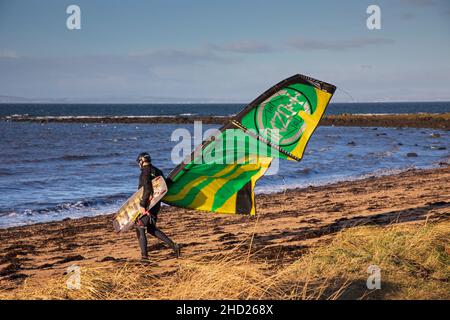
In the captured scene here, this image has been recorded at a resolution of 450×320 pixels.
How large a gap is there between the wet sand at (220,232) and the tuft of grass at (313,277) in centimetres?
101

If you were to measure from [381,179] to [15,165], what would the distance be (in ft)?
61.9

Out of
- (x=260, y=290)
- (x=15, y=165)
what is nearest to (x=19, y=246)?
(x=260, y=290)

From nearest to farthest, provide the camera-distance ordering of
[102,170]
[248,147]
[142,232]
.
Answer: [248,147], [142,232], [102,170]

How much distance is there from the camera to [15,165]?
94.1 ft

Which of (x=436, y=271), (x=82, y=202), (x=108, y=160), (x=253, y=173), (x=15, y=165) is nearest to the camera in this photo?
(x=436, y=271)

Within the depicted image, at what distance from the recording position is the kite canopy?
309 inches

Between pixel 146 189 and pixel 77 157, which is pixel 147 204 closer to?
pixel 146 189

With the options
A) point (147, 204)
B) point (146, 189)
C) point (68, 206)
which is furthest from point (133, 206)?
point (68, 206)

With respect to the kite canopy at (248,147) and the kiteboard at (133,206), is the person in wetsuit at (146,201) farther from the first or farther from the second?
the kite canopy at (248,147)

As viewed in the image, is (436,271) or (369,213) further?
(369,213)

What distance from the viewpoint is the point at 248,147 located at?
8125 mm

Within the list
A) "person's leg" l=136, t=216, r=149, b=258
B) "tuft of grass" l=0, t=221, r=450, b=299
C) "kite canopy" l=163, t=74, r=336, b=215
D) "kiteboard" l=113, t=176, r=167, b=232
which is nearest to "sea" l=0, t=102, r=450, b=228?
"kiteboard" l=113, t=176, r=167, b=232

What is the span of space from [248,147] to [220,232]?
4.21 m
